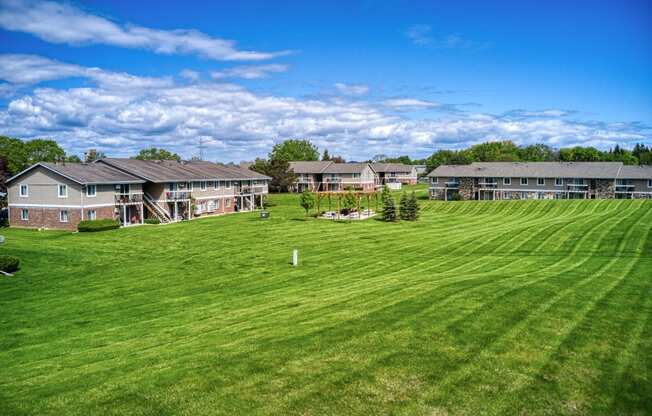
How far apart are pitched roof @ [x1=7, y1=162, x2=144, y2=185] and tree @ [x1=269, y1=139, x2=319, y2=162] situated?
91681mm

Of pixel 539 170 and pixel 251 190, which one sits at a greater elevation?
pixel 539 170

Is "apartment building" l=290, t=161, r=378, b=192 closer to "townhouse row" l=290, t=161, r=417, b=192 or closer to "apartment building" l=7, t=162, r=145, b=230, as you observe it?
"townhouse row" l=290, t=161, r=417, b=192

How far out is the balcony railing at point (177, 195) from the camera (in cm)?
5791

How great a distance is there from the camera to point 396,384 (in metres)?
9.94

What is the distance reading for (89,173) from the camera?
5156 cm

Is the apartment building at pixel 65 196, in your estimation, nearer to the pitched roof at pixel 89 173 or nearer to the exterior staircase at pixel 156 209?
the pitched roof at pixel 89 173

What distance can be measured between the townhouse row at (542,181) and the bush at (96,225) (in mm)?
52466

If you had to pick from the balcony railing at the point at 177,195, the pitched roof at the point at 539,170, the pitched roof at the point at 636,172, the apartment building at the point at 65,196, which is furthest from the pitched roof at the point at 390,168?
the apartment building at the point at 65,196

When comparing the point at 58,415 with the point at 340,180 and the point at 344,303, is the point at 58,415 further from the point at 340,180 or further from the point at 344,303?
the point at 340,180

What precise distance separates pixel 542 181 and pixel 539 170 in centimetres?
257

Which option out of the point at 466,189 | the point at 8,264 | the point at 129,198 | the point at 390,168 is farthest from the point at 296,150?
the point at 8,264

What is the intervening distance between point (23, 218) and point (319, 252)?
34322 mm

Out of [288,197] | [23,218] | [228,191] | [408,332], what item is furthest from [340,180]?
[408,332]

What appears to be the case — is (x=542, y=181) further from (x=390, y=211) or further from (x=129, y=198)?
(x=129, y=198)
